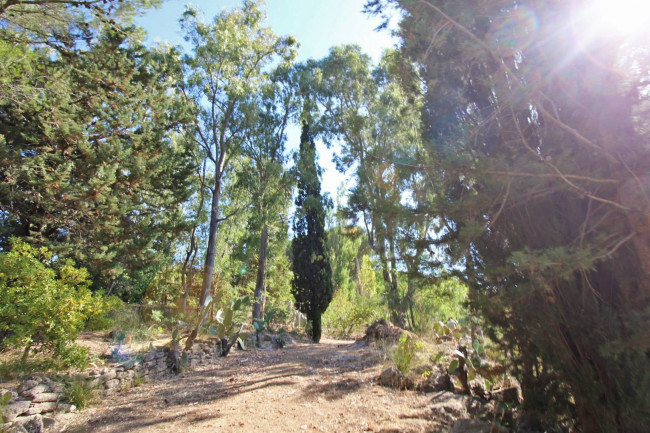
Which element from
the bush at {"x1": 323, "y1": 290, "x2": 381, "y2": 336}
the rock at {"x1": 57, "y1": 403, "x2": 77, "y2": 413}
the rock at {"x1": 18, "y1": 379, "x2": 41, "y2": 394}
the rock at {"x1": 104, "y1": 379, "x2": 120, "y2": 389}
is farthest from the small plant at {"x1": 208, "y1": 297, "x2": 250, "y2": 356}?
the bush at {"x1": 323, "y1": 290, "x2": 381, "y2": 336}

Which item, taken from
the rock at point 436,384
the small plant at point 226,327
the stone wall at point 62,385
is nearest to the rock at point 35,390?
the stone wall at point 62,385

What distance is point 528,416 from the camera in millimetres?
2766

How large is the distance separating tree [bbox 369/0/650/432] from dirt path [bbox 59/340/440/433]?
1.37 metres

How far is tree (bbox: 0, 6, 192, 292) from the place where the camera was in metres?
6.12

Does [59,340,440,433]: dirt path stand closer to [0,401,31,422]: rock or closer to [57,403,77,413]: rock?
[57,403,77,413]: rock

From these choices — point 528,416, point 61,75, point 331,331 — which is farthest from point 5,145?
point 331,331

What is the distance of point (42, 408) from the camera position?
339cm

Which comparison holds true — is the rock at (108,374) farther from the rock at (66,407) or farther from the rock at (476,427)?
the rock at (476,427)

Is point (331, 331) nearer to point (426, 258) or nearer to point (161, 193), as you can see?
point (161, 193)

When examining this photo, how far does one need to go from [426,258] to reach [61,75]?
8403 mm

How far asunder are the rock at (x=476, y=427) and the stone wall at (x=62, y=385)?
3.84 m

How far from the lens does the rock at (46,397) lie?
3.40 m

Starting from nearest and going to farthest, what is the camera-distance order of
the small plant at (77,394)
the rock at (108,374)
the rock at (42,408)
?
the rock at (42,408)
the small plant at (77,394)
the rock at (108,374)

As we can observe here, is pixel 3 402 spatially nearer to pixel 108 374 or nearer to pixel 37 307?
pixel 37 307
